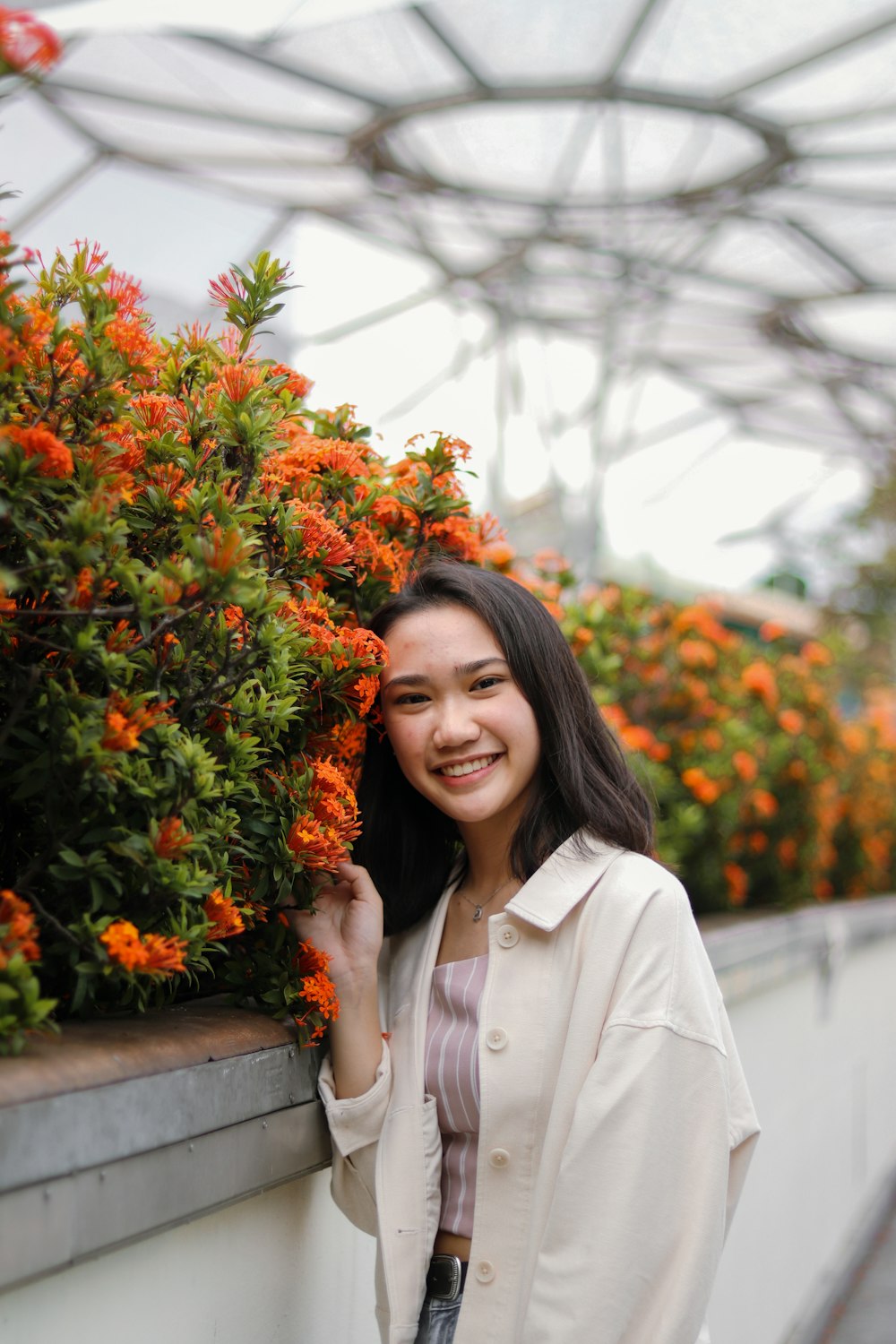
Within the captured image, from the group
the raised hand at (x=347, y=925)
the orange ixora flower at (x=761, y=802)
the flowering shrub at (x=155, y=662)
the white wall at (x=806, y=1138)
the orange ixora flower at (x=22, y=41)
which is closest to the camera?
the orange ixora flower at (x=22, y=41)

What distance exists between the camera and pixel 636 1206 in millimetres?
1716

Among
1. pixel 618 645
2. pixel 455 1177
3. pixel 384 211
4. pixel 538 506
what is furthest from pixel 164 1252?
pixel 538 506

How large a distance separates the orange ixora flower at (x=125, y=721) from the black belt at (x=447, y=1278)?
1.05m

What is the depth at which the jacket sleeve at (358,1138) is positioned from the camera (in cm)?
194

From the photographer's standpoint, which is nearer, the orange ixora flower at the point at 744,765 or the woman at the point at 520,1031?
the woman at the point at 520,1031

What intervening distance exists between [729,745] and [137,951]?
13.3 feet

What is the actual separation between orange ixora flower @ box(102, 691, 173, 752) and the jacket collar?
0.73m

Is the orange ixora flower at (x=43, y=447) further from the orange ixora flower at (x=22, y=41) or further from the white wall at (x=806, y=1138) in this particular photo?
the white wall at (x=806, y=1138)

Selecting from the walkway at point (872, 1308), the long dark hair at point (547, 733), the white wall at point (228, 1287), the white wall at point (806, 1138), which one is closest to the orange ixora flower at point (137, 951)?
the white wall at point (228, 1287)

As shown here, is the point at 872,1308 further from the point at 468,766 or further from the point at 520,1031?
the point at 468,766

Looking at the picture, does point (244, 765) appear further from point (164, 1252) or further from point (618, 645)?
point (618, 645)

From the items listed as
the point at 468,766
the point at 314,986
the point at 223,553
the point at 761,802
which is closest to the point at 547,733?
the point at 468,766

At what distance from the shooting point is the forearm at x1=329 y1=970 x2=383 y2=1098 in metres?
1.96

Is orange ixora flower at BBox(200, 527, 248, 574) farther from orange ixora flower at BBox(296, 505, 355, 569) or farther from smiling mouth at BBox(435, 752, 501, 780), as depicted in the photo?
smiling mouth at BBox(435, 752, 501, 780)
